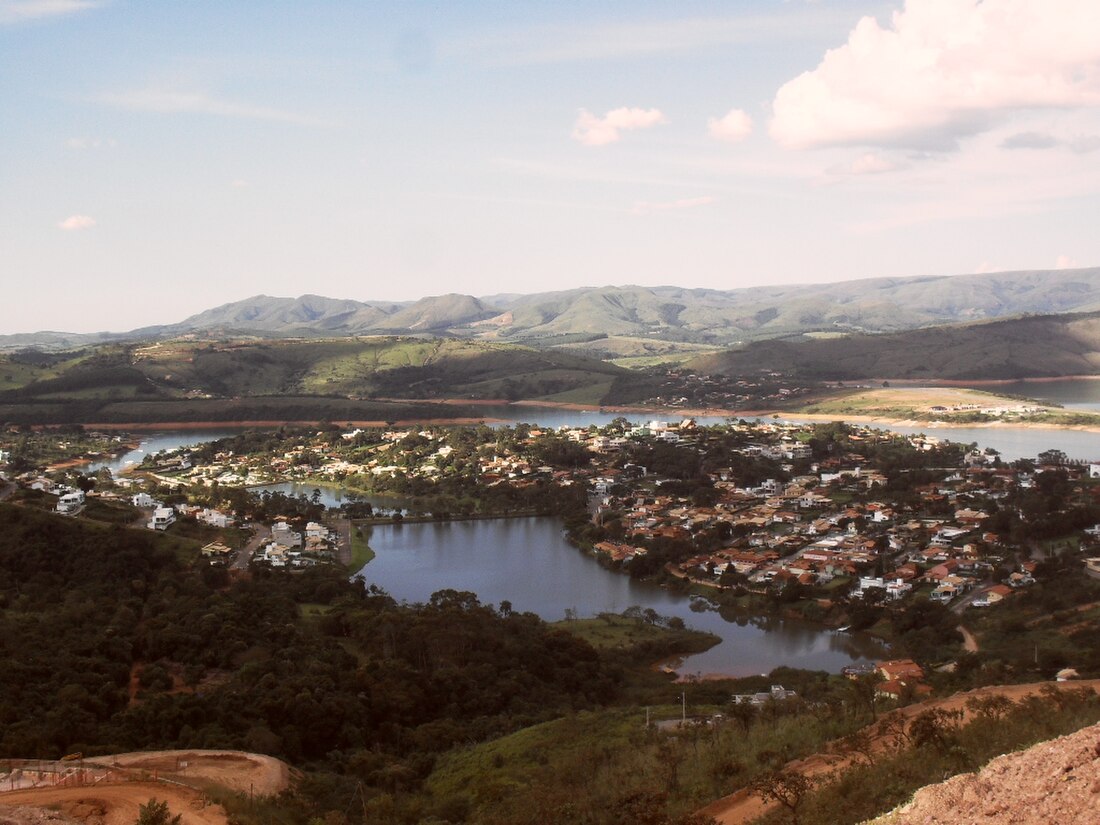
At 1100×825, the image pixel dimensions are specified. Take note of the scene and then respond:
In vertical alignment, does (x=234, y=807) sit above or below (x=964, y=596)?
above

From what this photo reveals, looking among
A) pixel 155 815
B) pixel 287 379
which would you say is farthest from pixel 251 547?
pixel 287 379

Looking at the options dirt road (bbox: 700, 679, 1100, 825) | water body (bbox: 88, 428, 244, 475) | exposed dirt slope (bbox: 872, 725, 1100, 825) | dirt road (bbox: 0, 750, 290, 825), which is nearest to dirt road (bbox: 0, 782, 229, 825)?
dirt road (bbox: 0, 750, 290, 825)

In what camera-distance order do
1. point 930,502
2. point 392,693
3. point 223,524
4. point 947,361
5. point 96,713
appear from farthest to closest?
point 947,361 → point 930,502 → point 223,524 → point 392,693 → point 96,713

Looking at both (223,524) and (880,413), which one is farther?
(880,413)

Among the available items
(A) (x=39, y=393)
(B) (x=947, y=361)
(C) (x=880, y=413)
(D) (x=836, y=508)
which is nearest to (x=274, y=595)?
(D) (x=836, y=508)

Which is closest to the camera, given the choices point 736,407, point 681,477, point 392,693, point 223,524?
point 392,693

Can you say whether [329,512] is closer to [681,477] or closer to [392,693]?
[681,477]

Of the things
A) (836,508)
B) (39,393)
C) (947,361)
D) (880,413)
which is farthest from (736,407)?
(39,393)
